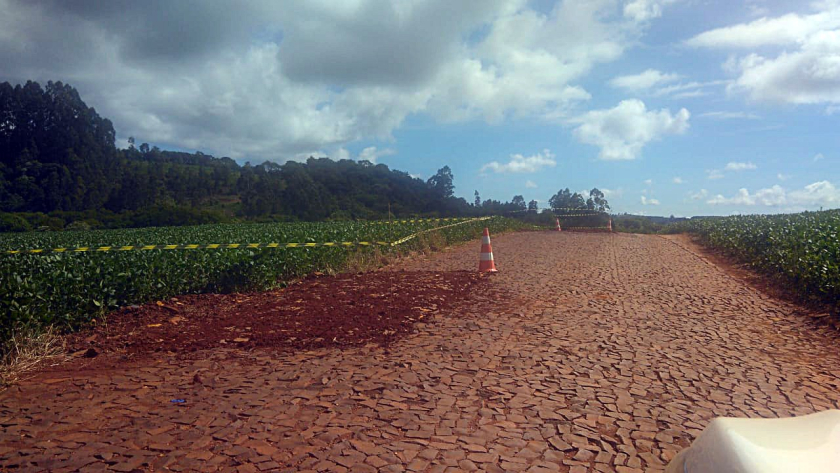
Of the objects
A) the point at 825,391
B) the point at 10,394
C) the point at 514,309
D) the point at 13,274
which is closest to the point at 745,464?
the point at 825,391

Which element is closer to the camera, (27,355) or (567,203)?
(27,355)

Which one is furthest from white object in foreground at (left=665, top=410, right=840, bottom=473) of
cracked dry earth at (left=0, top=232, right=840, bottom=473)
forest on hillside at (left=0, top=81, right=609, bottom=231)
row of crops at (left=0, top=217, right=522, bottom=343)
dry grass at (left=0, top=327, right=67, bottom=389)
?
→ forest on hillside at (left=0, top=81, right=609, bottom=231)

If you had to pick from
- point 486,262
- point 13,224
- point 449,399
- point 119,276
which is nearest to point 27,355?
point 119,276

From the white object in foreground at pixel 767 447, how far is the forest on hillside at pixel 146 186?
45.3 meters

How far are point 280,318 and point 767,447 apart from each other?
6.20 metres

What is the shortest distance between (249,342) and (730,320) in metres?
6.18

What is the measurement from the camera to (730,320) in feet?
22.9

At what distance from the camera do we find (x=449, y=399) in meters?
4.15

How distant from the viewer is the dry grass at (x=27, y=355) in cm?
477

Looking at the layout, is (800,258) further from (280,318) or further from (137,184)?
(137,184)

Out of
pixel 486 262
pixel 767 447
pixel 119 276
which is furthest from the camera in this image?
pixel 486 262

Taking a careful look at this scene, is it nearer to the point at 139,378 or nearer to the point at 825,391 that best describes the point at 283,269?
the point at 139,378

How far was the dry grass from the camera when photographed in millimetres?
4770

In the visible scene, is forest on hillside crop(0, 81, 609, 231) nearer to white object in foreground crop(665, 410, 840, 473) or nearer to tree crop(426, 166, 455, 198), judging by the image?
tree crop(426, 166, 455, 198)
